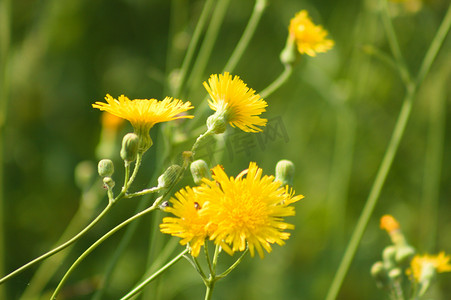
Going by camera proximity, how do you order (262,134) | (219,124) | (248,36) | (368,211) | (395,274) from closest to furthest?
(219,124) → (395,274) → (368,211) → (248,36) → (262,134)

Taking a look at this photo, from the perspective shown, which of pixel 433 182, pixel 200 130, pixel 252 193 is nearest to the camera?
pixel 252 193

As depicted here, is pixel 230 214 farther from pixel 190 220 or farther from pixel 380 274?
pixel 380 274

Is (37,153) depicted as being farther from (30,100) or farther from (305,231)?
(305,231)

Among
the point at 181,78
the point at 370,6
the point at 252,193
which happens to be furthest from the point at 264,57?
the point at 252,193

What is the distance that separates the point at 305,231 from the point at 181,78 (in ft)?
4.54

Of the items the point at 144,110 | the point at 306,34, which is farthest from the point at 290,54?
the point at 144,110

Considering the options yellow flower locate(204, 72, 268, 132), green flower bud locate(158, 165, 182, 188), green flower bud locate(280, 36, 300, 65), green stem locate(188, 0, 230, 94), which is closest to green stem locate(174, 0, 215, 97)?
green stem locate(188, 0, 230, 94)

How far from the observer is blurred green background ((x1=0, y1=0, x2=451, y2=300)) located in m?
2.30

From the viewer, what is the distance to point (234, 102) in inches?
35.6

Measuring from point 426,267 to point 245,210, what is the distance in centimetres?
70

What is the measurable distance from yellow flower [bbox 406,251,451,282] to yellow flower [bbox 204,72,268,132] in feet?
2.09

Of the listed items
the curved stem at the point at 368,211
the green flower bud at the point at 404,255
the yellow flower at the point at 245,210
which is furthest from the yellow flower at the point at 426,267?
the yellow flower at the point at 245,210

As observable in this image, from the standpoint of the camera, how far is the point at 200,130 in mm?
1482

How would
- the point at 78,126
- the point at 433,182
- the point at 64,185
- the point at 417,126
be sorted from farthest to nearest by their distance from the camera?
the point at 417,126 → the point at 78,126 → the point at 64,185 → the point at 433,182
